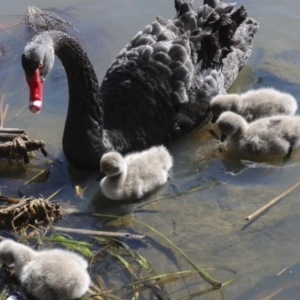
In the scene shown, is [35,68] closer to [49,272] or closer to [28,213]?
[28,213]

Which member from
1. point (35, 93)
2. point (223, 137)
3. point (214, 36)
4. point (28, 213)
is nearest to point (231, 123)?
point (223, 137)

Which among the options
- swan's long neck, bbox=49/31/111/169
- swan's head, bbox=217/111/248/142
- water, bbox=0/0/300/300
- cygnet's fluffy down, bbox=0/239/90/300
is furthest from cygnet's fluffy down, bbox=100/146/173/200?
cygnet's fluffy down, bbox=0/239/90/300

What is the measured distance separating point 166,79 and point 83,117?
0.68 metres

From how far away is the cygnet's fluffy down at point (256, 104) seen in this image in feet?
16.4

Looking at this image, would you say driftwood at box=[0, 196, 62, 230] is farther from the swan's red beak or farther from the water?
the swan's red beak

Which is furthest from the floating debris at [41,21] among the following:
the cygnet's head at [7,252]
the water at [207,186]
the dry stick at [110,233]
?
the cygnet's head at [7,252]

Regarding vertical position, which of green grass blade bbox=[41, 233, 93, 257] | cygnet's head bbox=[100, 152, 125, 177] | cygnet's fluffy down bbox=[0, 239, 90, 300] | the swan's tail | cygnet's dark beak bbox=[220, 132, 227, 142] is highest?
the swan's tail

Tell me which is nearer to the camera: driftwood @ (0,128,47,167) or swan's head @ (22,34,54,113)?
swan's head @ (22,34,54,113)

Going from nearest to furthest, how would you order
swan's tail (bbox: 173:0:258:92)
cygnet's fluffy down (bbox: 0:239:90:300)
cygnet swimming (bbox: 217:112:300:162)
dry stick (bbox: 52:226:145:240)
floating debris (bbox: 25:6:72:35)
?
cygnet's fluffy down (bbox: 0:239:90:300), dry stick (bbox: 52:226:145:240), cygnet swimming (bbox: 217:112:300:162), swan's tail (bbox: 173:0:258:92), floating debris (bbox: 25:6:72:35)

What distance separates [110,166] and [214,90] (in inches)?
55.2

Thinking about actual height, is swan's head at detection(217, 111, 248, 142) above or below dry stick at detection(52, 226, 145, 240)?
above

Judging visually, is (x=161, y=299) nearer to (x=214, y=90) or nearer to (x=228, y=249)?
(x=228, y=249)

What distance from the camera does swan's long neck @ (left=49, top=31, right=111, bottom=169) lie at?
4.70 metres

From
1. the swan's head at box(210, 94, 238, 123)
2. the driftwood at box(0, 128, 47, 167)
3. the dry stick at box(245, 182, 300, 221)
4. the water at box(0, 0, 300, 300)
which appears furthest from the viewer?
the swan's head at box(210, 94, 238, 123)
